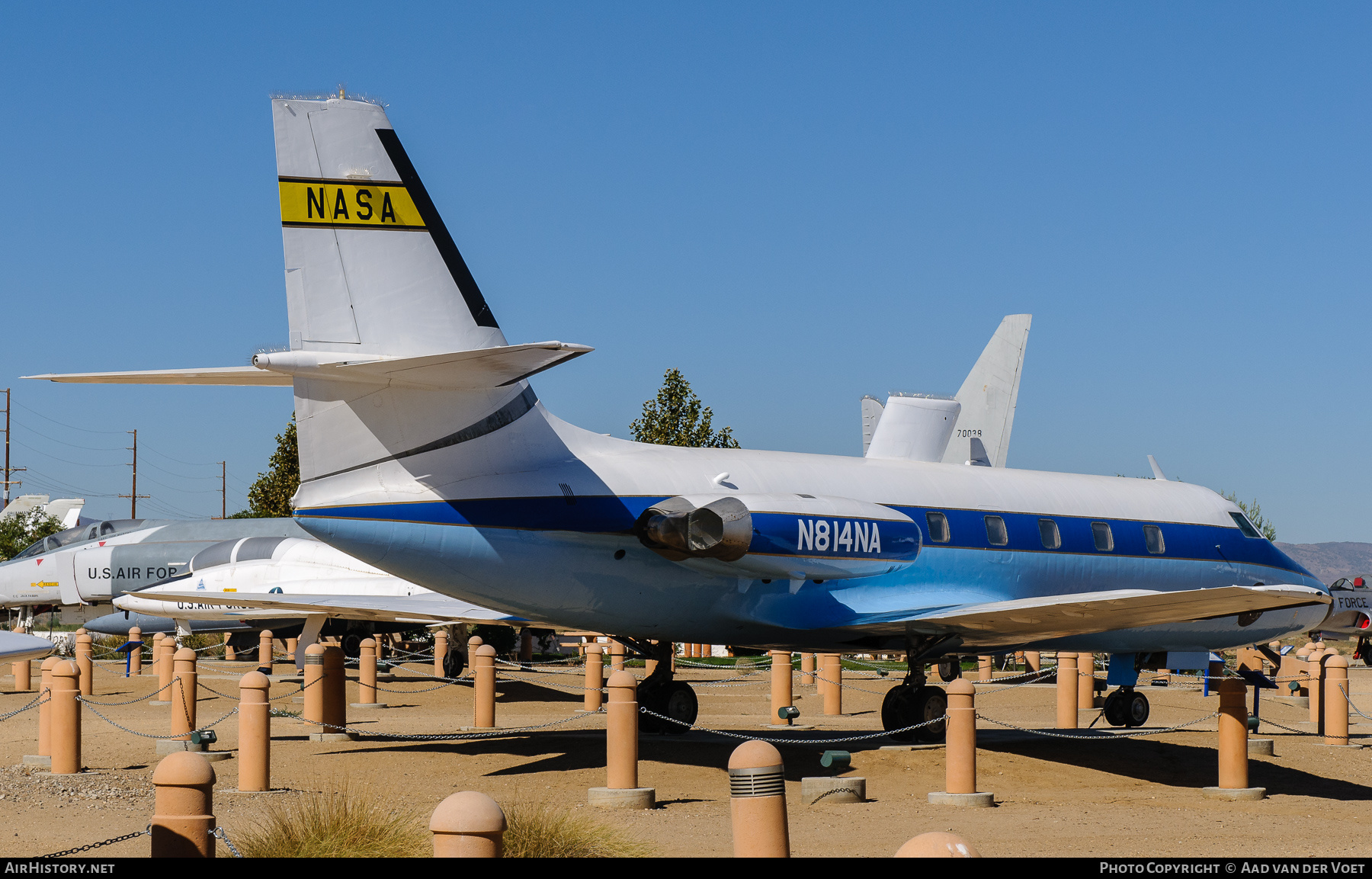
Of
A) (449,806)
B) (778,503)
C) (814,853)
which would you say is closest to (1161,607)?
(778,503)

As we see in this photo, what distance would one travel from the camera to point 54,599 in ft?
120

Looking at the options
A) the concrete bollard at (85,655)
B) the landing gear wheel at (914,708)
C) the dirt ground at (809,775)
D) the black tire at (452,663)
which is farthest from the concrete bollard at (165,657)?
the landing gear wheel at (914,708)

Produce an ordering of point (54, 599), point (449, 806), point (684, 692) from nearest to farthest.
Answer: point (449, 806) < point (684, 692) < point (54, 599)

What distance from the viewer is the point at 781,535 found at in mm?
14117

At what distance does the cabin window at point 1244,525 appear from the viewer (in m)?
19.2

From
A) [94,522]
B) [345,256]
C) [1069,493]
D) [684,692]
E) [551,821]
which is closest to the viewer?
[551,821]

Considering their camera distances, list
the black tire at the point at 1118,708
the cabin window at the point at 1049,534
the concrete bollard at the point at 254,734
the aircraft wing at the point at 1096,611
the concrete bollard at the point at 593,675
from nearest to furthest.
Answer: the concrete bollard at the point at 254,734 → the aircraft wing at the point at 1096,611 → the cabin window at the point at 1049,534 → the black tire at the point at 1118,708 → the concrete bollard at the point at 593,675

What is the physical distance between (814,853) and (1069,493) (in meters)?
9.80

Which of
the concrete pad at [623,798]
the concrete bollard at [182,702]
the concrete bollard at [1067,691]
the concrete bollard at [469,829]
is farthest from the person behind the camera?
the concrete bollard at [1067,691]

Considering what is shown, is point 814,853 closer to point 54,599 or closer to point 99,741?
point 99,741

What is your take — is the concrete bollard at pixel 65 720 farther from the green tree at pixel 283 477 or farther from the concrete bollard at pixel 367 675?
the green tree at pixel 283 477

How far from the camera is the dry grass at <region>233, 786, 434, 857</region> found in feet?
26.2

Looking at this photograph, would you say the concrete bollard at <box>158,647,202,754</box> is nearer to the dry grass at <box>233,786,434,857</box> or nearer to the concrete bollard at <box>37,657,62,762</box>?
the concrete bollard at <box>37,657,62,762</box>

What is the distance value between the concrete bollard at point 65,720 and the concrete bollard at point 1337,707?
14.5m
